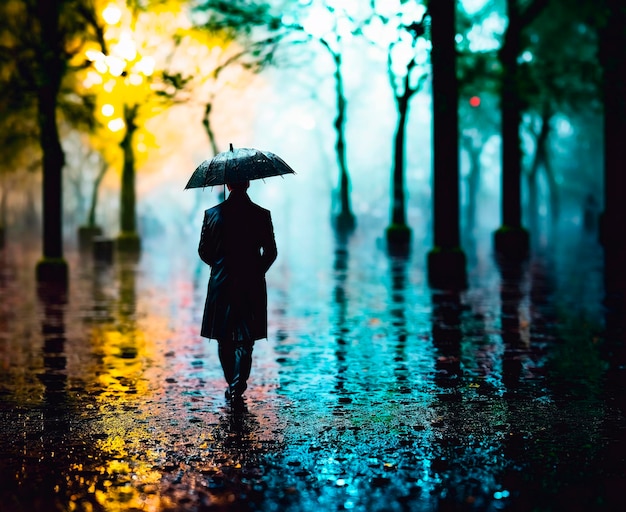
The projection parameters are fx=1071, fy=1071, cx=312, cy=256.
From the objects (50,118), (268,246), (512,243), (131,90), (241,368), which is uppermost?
(131,90)

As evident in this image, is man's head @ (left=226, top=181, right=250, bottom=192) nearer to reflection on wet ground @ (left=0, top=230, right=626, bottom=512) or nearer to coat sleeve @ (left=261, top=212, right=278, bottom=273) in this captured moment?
coat sleeve @ (left=261, top=212, right=278, bottom=273)

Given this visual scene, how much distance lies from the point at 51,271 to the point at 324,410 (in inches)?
582

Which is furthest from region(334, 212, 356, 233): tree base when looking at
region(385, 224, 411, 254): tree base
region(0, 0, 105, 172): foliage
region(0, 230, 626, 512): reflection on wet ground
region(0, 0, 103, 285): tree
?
region(0, 230, 626, 512): reflection on wet ground

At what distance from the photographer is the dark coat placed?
851 centimetres

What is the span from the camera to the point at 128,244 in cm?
3750

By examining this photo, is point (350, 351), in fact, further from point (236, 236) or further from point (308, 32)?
point (308, 32)

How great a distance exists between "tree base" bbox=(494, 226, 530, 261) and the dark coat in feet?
67.5

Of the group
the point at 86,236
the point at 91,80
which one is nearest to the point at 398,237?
the point at 91,80

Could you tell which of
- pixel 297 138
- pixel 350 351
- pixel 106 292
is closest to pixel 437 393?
pixel 350 351

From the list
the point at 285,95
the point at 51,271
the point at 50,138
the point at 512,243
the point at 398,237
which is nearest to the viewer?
the point at 50,138

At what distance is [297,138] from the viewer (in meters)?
91.5

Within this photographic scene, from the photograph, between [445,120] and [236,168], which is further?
[445,120]

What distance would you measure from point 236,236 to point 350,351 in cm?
339

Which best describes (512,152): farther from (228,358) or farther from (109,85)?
(228,358)
